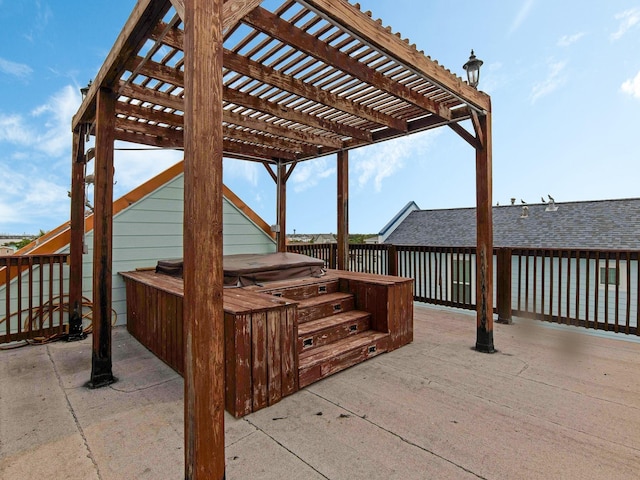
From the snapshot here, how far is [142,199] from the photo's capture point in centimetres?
495

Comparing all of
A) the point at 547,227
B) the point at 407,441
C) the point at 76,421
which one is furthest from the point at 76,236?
the point at 547,227

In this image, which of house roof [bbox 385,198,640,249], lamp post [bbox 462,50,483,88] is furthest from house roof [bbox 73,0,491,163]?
house roof [bbox 385,198,640,249]

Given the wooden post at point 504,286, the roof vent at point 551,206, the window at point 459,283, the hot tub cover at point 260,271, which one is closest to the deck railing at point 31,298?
the hot tub cover at point 260,271

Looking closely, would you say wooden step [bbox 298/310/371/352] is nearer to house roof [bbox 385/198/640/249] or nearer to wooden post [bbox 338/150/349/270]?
wooden post [bbox 338/150/349/270]

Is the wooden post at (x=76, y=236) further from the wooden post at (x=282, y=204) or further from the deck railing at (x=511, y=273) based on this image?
the deck railing at (x=511, y=273)

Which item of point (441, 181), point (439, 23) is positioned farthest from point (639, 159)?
point (439, 23)

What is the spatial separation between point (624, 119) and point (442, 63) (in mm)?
8790

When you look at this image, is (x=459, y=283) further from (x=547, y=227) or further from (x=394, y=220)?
(x=394, y=220)

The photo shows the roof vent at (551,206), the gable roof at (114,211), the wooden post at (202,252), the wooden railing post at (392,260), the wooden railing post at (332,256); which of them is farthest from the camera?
the roof vent at (551,206)

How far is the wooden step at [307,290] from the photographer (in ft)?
11.3

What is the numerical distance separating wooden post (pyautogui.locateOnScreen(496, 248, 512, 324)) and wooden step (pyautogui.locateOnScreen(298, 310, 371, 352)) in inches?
85.2

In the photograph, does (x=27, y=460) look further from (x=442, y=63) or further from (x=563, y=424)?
(x=442, y=63)

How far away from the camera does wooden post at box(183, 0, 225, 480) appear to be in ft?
4.49

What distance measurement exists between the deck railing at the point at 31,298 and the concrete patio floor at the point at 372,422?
2.17 feet
